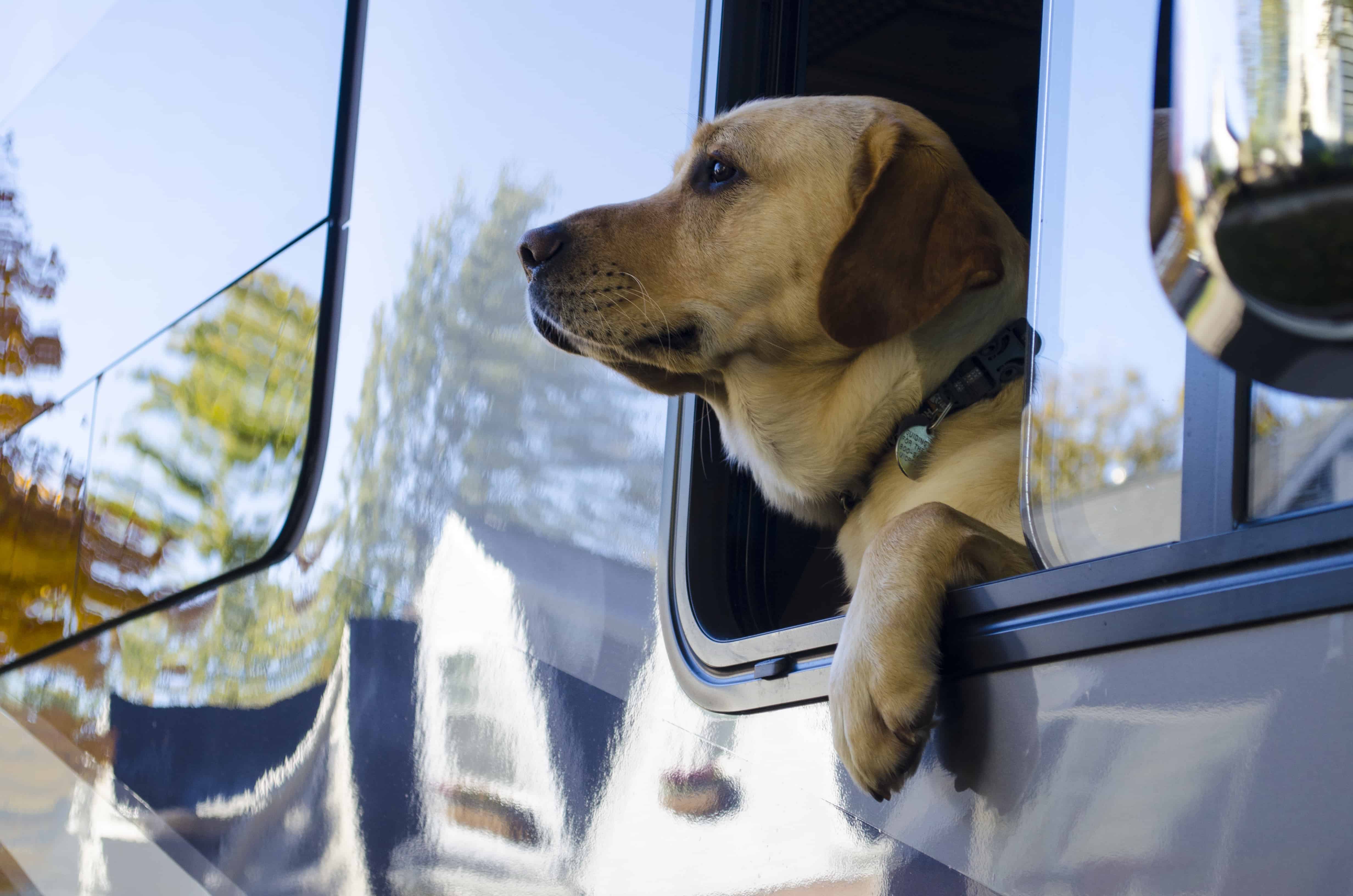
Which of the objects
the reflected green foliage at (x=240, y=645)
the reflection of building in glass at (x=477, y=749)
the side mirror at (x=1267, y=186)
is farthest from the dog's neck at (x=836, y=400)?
the side mirror at (x=1267, y=186)

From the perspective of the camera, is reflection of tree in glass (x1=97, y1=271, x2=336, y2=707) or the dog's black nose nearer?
the dog's black nose

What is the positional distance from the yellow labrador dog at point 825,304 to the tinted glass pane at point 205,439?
138 cm

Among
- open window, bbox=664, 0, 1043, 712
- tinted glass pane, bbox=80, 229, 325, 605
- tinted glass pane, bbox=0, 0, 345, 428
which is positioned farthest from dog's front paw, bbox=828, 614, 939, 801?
tinted glass pane, bbox=0, 0, 345, 428

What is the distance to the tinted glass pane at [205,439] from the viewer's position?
3.07m

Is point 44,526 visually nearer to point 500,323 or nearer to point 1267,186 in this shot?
point 500,323

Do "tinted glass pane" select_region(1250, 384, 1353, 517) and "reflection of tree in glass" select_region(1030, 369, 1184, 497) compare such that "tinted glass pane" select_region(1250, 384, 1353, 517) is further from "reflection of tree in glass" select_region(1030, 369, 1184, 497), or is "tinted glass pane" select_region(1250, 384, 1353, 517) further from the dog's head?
the dog's head

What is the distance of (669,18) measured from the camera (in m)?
2.02

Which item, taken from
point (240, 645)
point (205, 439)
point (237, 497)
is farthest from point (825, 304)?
point (205, 439)

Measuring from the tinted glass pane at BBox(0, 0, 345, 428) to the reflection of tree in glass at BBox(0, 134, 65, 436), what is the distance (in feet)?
0.09

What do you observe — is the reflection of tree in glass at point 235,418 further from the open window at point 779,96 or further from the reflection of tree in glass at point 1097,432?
the reflection of tree in glass at point 1097,432

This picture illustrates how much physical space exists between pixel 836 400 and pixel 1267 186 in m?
1.53

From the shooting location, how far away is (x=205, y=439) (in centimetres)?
343

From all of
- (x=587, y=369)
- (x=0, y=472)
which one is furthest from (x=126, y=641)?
(x=587, y=369)

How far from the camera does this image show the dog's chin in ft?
6.41
